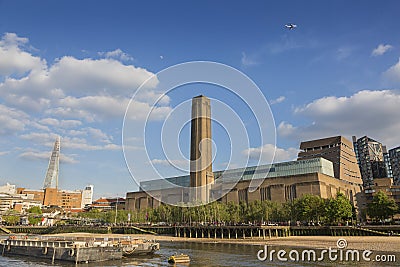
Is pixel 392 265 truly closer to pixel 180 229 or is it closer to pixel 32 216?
pixel 180 229

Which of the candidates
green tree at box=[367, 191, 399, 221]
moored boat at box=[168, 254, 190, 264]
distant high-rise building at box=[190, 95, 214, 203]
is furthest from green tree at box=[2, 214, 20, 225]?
green tree at box=[367, 191, 399, 221]

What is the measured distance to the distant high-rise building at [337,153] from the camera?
148 metres

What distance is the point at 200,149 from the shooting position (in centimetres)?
17712

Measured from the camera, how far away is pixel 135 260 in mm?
50000

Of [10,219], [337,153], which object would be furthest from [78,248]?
[10,219]

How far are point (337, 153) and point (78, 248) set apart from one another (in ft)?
420

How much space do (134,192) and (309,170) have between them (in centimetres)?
10287

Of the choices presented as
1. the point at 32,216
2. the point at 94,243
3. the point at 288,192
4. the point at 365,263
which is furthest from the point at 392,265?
the point at 32,216

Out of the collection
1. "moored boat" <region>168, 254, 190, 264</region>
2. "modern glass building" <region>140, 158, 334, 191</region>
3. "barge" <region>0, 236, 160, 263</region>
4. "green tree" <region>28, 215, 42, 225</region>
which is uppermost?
"modern glass building" <region>140, 158, 334, 191</region>

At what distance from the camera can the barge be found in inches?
1839

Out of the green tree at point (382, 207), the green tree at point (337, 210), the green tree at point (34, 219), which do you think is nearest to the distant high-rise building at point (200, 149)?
the green tree at point (337, 210)

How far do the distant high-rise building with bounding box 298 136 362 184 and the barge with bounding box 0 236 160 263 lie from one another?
11276cm

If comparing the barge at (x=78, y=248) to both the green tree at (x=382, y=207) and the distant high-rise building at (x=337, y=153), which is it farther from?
the distant high-rise building at (x=337, y=153)

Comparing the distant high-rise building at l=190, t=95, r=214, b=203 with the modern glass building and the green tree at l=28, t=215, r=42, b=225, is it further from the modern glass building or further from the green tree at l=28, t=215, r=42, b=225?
the green tree at l=28, t=215, r=42, b=225
